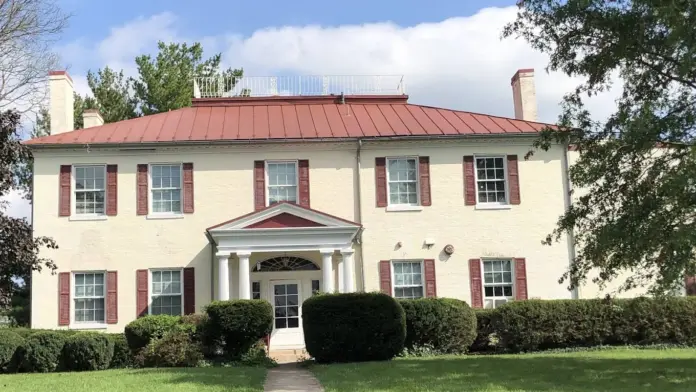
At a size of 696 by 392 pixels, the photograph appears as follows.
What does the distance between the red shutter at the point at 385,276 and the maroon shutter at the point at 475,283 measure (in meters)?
2.42

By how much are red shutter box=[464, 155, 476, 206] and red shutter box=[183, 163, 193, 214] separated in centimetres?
819

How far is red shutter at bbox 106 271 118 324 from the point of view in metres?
20.0

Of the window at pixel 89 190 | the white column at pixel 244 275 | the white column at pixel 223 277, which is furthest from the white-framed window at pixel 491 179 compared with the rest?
the window at pixel 89 190

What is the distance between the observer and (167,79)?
36.1 meters

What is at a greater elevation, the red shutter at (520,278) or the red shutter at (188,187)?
the red shutter at (188,187)

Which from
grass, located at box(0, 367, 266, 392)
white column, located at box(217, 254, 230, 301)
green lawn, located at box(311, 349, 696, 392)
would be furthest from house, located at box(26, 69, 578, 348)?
grass, located at box(0, 367, 266, 392)

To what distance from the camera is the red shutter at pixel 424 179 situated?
21.1 metres

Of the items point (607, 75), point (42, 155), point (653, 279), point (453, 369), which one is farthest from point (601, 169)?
point (42, 155)

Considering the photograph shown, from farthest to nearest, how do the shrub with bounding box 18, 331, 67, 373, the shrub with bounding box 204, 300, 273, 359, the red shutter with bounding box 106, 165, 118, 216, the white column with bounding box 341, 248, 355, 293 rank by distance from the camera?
the red shutter with bounding box 106, 165, 118, 216 < the white column with bounding box 341, 248, 355, 293 < the shrub with bounding box 204, 300, 273, 359 < the shrub with bounding box 18, 331, 67, 373

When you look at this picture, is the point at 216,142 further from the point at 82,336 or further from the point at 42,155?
the point at 82,336

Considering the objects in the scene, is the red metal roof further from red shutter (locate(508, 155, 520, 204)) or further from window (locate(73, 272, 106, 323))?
window (locate(73, 272, 106, 323))

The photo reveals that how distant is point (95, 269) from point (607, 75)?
14874 mm

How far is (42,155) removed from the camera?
20.5 m

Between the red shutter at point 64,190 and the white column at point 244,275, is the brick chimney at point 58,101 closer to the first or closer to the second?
the red shutter at point 64,190
